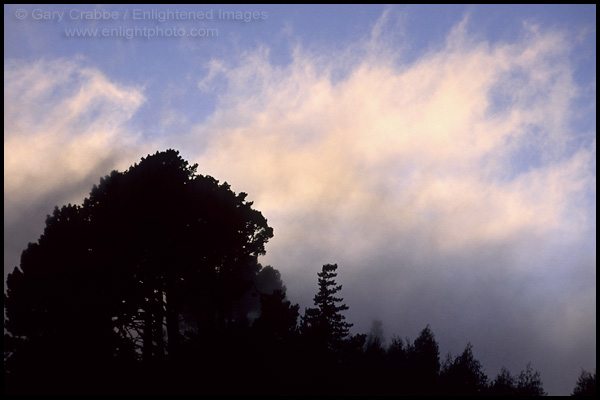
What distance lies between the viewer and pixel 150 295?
2411 centimetres

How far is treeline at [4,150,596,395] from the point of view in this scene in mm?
20922

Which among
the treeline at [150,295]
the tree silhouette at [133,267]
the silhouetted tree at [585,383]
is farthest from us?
the silhouetted tree at [585,383]

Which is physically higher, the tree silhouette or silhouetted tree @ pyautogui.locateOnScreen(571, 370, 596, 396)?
the tree silhouette

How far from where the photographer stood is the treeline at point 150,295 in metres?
20.9

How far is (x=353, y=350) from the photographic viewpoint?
3731 cm

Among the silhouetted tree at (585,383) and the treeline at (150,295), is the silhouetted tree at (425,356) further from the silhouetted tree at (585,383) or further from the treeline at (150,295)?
the silhouetted tree at (585,383)

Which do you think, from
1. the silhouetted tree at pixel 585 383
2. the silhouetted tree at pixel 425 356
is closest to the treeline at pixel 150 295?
the silhouetted tree at pixel 425 356

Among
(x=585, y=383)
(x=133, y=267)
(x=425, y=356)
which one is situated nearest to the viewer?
(x=133, y=267)

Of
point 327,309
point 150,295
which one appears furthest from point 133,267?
point 327,309

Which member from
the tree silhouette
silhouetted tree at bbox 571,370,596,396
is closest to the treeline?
the tree silhouette

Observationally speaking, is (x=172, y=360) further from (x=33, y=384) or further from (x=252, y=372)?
(x=33, y=384)

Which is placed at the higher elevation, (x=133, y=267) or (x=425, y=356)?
(x=133, y=267)

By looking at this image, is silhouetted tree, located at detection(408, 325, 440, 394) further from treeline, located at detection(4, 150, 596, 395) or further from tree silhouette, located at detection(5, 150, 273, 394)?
tree silhouette, located at detection(5, 150, 273, 394)

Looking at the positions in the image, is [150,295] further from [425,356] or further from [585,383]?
[585,383]
